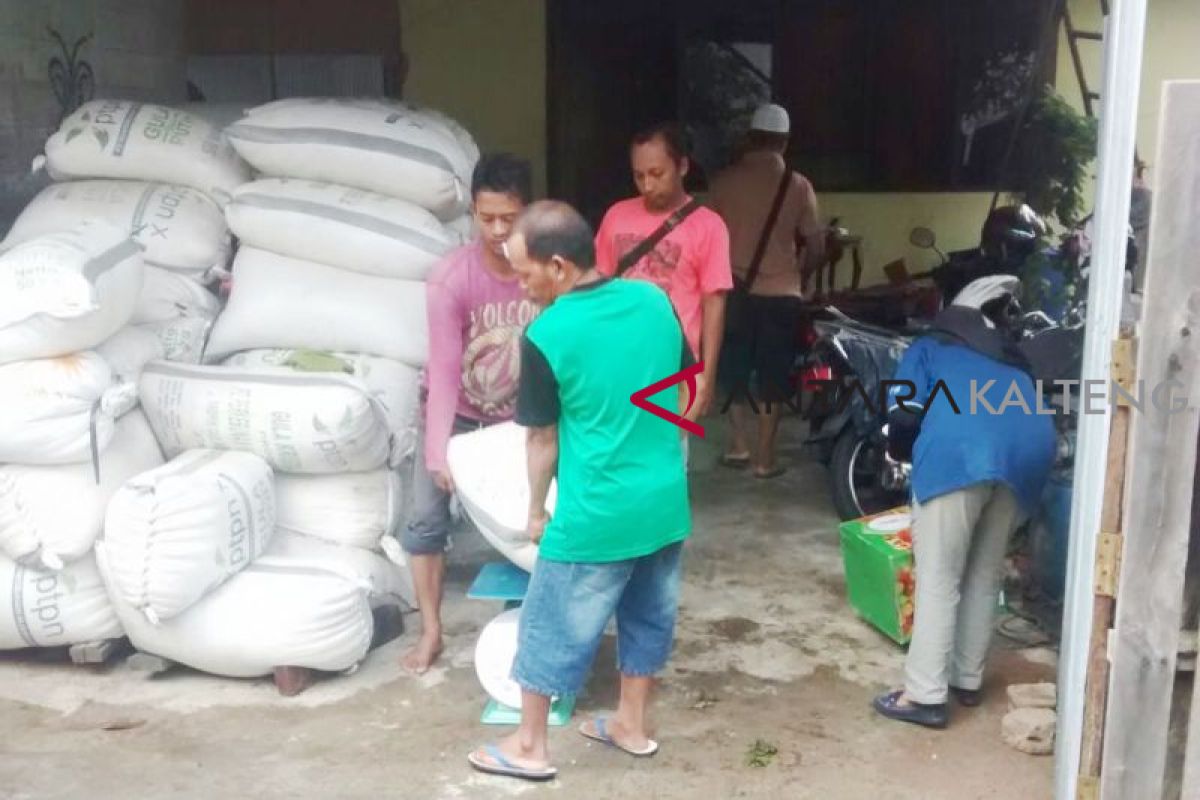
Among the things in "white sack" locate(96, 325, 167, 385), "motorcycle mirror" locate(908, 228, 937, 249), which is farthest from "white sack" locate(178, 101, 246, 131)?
"motorcycle mirror" locate(908, 228, 937, 249)

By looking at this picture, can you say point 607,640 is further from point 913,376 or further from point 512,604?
point 913,376

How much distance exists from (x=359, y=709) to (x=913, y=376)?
1.75 meters

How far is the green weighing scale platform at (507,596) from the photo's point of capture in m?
3.49

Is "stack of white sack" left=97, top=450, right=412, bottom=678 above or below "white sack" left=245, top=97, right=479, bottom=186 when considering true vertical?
below

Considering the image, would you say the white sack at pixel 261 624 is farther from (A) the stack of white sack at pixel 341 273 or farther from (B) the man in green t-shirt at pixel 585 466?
(B) the man in green t-shirt at pixel 585 466

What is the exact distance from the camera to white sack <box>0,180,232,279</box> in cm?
430

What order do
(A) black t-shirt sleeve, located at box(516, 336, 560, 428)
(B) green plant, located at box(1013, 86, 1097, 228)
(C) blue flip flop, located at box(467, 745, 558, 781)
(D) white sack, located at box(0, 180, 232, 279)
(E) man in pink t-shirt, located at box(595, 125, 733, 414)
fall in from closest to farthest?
(A) black t-shirt sleeve, located at box(516, 336, 560, 428)
(C) blue flip flop, located at box(467, 745, 558, 781)
(E) man in pink t-shirt, located at box(595, 125, 733, 414)
(D) white sack, located at box(0, 180, 232, 279)
(B) green plant, located at box(1013, 86, 1097, 228)

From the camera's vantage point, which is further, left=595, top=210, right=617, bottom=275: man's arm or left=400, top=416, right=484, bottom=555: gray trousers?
left=595, top=210, right=617, bottom=275: man's arm

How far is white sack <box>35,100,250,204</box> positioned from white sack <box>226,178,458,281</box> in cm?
33

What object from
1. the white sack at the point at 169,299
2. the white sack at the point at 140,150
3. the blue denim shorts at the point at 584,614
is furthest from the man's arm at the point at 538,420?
the white sack at the point at 140,150

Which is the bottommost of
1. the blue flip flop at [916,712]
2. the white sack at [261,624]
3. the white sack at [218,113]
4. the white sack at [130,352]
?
the blue flip flop at [916,712]

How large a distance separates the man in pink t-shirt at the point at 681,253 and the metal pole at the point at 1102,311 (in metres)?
1.33

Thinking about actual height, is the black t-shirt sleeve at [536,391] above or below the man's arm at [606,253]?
below

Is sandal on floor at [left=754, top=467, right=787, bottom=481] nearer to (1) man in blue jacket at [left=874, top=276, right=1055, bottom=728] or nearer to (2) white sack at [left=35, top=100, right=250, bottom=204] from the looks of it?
(1) man in blue jacket at [left=874, top=276, right=1055, bottom=728]
